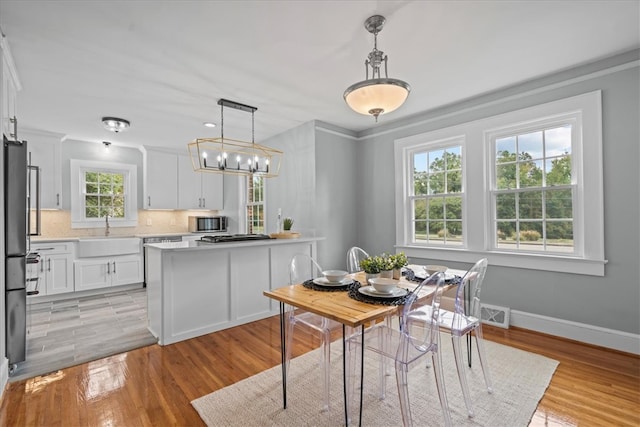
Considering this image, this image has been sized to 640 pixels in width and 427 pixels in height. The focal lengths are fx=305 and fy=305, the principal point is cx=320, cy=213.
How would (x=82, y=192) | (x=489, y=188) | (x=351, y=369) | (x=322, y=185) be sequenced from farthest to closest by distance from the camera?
(x=82, y=192), (x=322, y=185), (x=489, y=188), (x=351, y=369)

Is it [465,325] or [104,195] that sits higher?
[104,195]

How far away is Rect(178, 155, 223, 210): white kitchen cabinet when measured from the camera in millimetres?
6137

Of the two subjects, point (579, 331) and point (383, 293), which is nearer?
point (383, 293)

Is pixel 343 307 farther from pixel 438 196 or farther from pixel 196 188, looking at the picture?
pixel 196 188

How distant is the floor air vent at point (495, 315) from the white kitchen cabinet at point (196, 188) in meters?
5.32

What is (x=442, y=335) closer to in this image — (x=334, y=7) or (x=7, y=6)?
(x=334, y=7)

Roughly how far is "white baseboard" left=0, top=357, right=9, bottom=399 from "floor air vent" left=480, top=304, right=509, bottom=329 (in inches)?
170

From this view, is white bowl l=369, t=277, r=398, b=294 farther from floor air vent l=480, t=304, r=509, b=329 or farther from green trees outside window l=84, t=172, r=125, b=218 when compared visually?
green trees outside window l=84, t=172, r=125, b=218

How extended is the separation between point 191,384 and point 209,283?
1.17 m

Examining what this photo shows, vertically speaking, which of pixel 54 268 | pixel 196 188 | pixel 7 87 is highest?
pixel 7 87

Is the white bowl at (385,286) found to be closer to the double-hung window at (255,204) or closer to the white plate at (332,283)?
the white plate at (332,283)

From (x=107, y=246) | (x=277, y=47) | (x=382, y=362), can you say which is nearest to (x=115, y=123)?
(x=107, y=246)

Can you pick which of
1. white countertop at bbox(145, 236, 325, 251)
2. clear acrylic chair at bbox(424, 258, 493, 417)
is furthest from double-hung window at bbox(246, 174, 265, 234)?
clear acrylic chair at bbox(424, 258, 493, 417)

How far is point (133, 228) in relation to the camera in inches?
230
